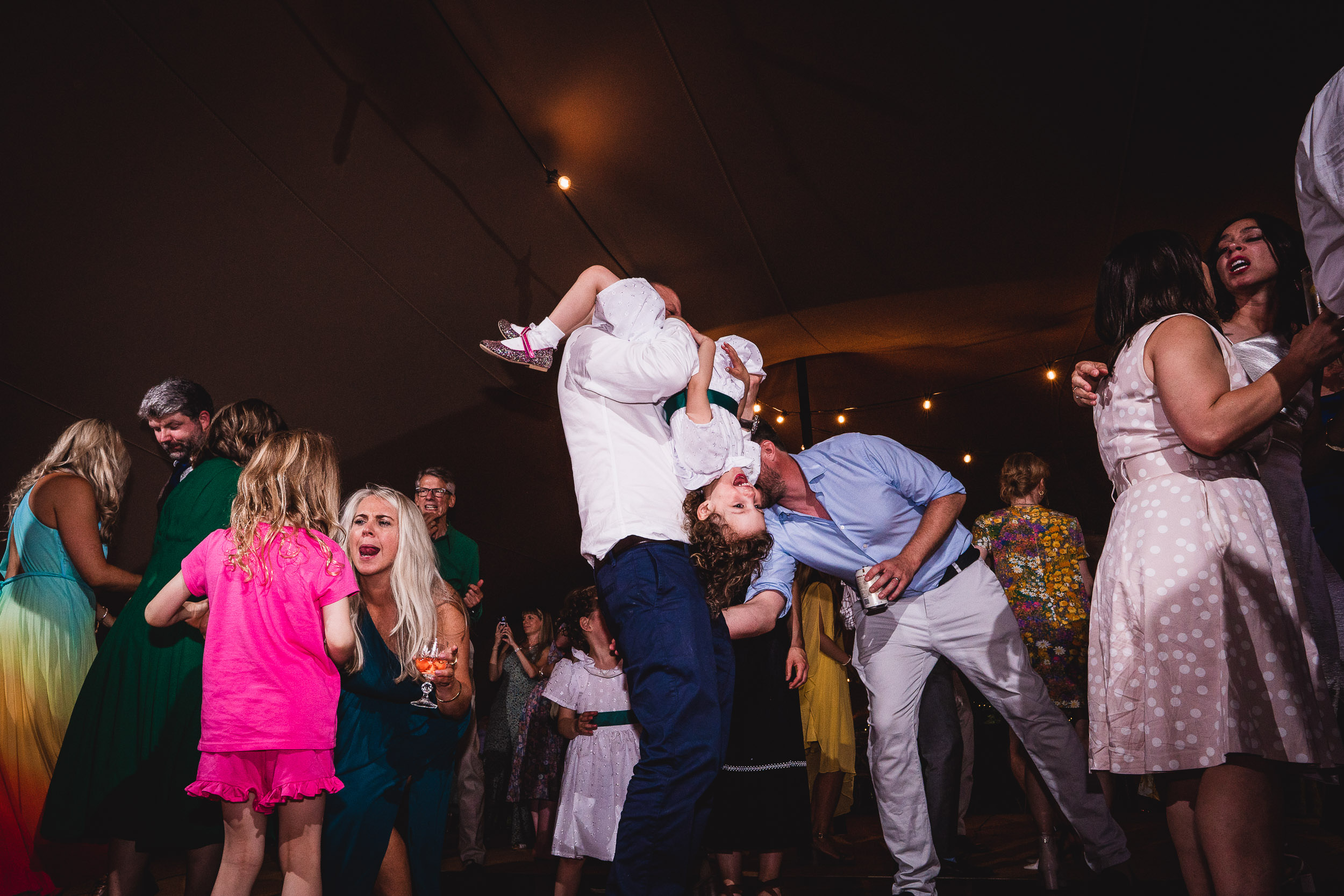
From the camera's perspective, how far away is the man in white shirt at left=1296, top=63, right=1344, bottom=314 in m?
1.03

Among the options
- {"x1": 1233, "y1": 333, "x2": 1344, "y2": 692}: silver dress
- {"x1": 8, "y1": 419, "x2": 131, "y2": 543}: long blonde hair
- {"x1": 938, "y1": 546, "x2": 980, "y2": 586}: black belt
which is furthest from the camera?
{"x1": 8, "y1": 419, "x2": 131, "y2": 543}: long blonde hair

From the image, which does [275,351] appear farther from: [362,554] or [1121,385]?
[1121,385]

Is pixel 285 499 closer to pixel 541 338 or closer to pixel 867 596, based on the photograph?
pixel 541 338

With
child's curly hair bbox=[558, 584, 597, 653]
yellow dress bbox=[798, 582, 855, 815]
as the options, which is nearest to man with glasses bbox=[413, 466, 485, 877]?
child's curly hair bbox=[558, 584, 597, 653]

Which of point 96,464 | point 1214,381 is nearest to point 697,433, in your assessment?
point 1214,381

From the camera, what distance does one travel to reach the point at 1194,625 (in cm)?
138

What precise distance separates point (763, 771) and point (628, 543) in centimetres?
167

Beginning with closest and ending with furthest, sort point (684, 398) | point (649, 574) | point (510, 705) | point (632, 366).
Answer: point (649, 574)
point (632, 366)
point (684, 398)
point (510, 705)

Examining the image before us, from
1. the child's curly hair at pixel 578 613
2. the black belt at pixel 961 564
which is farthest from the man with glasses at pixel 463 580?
the black belt at pixel 961 564

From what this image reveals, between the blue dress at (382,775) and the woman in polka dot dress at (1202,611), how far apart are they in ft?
5.65

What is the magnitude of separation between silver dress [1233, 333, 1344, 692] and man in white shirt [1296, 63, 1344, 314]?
0.69 meters

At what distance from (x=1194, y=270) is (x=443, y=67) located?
336 cm

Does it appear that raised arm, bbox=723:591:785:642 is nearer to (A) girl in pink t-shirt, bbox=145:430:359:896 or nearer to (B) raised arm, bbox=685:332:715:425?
(B) raised arm, bbox=685:332:715:425

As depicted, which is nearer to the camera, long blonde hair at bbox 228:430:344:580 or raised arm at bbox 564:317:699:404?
raised arm at bbox 564:317:699:404
